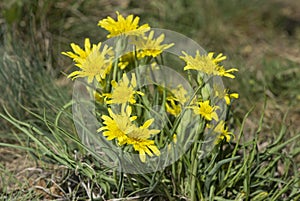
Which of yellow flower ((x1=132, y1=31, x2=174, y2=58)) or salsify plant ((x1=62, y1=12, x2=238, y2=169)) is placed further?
yellow flower ((x1=132, y1=31, x2=174, y2=58))

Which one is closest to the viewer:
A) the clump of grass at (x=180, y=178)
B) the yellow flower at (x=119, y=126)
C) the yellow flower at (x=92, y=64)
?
the yellow flower at (x=119, y=126)

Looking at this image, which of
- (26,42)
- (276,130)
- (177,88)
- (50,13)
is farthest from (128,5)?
(177,88)

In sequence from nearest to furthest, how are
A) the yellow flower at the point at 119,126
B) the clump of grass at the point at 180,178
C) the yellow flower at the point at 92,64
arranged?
the yellow flower at the point at 119,126, the yellow flower at the point at 92,64, the clump of grass at the point at 180,178

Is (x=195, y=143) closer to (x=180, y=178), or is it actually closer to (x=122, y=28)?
(x=180, y=178)

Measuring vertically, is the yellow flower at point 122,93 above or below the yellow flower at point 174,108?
above

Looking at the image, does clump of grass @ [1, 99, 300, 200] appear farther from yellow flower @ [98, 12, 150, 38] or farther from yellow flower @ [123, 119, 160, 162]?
yellow flower @ [98, 12, 150, 38]

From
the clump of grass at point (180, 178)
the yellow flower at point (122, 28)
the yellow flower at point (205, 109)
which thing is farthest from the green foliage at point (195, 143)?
the yellow flower at point (122, 28)

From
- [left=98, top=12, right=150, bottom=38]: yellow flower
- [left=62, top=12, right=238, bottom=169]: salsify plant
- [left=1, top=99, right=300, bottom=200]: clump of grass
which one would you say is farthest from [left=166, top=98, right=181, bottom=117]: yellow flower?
[left=98, top=12, right=150, bottom=38]: yellow flower

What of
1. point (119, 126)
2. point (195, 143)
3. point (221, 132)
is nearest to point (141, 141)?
point (119, 126)

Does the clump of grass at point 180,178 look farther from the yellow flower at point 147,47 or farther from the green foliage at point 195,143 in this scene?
the yellow flower at point 147,47
